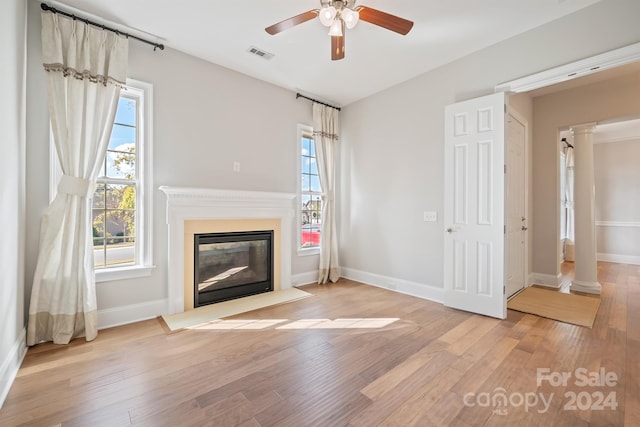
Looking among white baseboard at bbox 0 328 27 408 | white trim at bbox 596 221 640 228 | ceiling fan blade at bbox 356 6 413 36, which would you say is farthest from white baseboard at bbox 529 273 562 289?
white baseboard at bbox 0 328 27 408

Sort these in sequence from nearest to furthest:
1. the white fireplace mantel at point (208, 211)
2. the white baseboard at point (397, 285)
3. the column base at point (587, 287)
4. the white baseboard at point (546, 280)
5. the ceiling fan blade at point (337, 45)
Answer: the ceiling fan blade at point (337, 45), the white fireplace mantel at point (208, 211), the white baseboard at point (397, 285), the column base at point (587, 287), the white baseboard at point (546, 280)

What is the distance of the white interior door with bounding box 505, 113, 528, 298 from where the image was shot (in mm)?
3885

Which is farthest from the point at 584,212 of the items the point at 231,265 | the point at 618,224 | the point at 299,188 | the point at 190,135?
the point at 190,135

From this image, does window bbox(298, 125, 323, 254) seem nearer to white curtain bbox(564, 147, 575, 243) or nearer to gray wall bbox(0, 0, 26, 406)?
gray wall bbox(0, 0, 26, 406)

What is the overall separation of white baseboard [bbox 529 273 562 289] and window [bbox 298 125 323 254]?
144 inches

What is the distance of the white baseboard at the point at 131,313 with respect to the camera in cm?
285

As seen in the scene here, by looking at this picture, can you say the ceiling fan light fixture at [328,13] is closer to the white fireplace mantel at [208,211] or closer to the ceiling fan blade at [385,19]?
the ceiling fan blade at [385,19]

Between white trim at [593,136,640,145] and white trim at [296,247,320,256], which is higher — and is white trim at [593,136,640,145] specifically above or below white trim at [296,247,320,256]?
above

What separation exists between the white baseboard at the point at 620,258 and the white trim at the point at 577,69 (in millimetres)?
5977

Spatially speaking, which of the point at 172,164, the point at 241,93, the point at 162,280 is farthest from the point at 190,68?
the point at 162,280

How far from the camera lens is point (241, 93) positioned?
12.8ft

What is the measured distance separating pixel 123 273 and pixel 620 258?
9.58 metres

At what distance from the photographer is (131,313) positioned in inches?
118

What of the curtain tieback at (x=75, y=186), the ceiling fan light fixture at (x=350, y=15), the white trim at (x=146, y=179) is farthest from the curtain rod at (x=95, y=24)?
the ceiling fan light fixture at (x=350, y=15)
